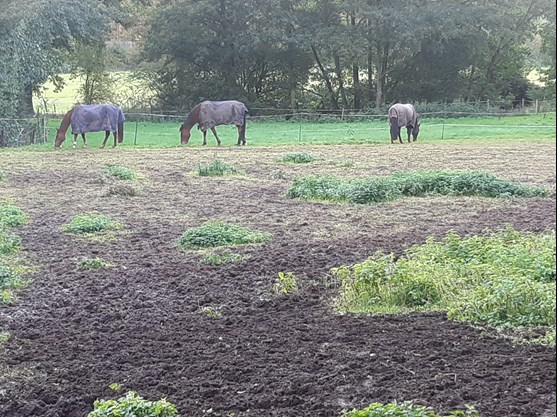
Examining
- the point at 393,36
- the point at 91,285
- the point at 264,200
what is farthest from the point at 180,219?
the point at 393,36

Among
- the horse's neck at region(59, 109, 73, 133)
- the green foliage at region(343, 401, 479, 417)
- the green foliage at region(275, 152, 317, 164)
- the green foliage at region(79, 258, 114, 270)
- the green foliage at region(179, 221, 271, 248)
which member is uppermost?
the horse's neck at region(59, 109, 73, 133)

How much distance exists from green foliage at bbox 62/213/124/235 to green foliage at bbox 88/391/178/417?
5729 mm

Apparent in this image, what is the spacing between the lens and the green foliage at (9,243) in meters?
8.18

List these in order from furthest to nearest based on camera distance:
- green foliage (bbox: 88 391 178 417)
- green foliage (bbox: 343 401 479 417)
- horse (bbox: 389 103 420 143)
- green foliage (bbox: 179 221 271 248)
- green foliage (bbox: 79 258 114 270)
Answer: horse (bbox: 389 103 420 143) < green foliage (bbox: 179 221 271 248) < green foliage (bbox: 79 258 114 270) < green foliage (bbox: 88 391 178 417) < green foliage (bbox: 343 401 479 417)

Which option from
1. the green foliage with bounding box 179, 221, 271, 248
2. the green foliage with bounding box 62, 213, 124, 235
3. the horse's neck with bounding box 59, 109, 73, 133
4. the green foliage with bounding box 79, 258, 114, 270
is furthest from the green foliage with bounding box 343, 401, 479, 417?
the horse's neck with bounding box 59, 109, 73, 133

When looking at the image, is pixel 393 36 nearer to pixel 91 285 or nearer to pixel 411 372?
pixel 91 285

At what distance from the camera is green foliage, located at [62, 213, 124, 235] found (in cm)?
933

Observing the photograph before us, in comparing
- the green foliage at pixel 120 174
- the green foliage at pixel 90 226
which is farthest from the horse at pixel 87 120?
the green foliage at pixel 90 226

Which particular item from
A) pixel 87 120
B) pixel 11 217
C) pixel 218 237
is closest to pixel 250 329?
pixel 218 237

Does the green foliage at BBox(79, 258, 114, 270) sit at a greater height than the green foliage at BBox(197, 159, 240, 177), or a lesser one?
lesser

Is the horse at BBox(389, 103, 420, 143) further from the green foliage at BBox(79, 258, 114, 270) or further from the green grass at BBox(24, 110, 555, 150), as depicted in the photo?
the green foliage at BBox(79, 258, 114, 270)

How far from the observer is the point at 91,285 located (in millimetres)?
6801

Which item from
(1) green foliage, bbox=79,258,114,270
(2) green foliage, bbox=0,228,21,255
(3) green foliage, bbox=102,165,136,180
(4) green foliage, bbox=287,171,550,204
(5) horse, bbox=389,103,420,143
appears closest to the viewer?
(1) green foliage, bbox=79,258,114,270

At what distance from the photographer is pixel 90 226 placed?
937 cm
